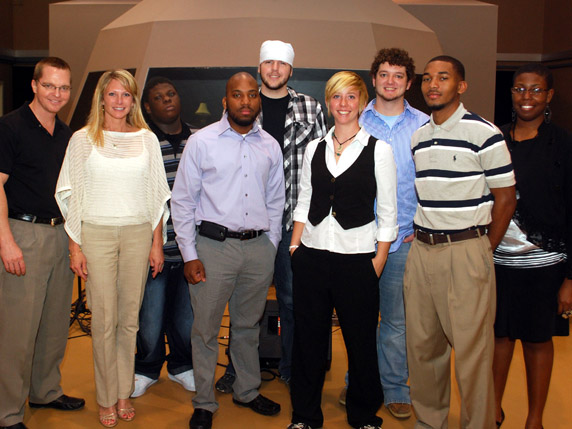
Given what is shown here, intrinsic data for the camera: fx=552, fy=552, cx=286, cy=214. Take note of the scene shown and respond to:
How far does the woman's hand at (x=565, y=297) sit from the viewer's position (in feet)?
8.18

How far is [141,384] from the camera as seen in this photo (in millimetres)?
3227

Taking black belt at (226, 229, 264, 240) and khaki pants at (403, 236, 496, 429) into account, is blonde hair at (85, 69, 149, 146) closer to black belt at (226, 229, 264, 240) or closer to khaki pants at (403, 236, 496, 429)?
black belt at (226, 229, 264, 240)

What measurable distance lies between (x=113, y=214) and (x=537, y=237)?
1962 mm

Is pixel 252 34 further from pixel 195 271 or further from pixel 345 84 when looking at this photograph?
pixel 195 271

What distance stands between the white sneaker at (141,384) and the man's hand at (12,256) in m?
1.04

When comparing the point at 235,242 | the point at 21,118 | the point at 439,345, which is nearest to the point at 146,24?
the point at 21,118

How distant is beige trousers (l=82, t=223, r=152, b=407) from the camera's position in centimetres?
265

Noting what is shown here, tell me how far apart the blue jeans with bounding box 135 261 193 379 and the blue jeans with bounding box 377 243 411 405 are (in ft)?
3.75

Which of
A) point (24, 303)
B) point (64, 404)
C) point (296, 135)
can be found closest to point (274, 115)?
point (296, 135)

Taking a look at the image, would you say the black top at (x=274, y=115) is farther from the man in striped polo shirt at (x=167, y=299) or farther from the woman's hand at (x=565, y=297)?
the woman's hand at (x=565, y=297)

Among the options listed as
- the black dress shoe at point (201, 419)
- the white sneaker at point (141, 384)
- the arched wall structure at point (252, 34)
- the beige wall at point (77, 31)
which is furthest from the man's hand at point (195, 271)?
the beige wall at point (77, 31)

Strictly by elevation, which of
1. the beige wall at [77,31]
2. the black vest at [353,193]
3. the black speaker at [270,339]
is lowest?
the black speaker at [270,339]

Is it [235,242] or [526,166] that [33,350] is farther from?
[526,166]

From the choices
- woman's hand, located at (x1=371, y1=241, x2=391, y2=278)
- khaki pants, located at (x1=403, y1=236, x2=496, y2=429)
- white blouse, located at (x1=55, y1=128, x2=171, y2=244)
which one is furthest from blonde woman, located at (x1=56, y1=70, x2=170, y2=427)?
khaki pants, located at (x1=403, y1=236, x2=496, y2=429)
